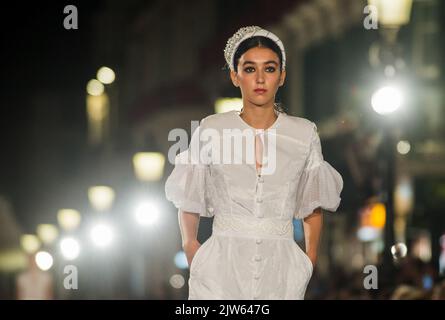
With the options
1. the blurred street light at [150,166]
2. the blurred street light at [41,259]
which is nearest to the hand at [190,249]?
the blurred street light at [41,259]

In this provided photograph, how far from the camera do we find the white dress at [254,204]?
205 inches

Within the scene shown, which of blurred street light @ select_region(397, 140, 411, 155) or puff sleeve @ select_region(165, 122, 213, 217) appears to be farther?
blurred street light @ select_region(397, 140, 411, 155)

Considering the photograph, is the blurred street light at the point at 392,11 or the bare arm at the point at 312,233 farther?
the blurred street light at the point at 392,11

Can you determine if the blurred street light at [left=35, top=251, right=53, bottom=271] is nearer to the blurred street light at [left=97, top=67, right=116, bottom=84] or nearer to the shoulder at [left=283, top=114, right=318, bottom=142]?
the shoulder at [left=283, top=114, right=318, bottom=142]

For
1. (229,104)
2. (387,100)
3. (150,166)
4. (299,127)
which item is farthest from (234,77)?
(150,166)

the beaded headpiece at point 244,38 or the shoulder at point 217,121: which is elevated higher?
the beaded headpiece at point 244,38

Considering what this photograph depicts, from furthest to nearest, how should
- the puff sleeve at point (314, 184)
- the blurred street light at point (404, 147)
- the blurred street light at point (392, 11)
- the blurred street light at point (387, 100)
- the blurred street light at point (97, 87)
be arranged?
1. the blurred street light at point (97, 87)
2. the blurred street light at point (404, 147)
3. the blurred street light at point (392, 11)
4. the blurred street light at point (387, 100)
5. the puff sleeve at point (314, 184)

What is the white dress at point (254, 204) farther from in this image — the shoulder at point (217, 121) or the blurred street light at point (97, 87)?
the blurred street light at point (97, 87)

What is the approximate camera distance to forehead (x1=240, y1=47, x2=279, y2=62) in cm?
532

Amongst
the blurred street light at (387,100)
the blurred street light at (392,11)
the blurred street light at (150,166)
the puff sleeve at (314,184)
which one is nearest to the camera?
the puff sleeve at (314,184)

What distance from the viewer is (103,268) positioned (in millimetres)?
29875

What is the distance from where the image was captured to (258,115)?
5344 mm

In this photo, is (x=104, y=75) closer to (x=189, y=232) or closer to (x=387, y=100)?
(x=387, y=100)

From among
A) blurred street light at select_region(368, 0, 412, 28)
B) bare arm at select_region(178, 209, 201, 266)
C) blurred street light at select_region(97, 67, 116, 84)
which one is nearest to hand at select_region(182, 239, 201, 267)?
bare arm at select_region(178, 209, 201, 266)
